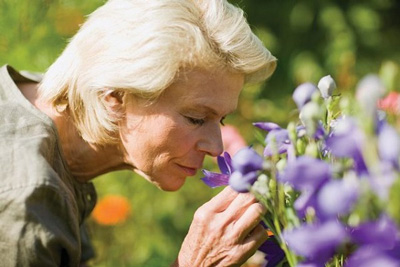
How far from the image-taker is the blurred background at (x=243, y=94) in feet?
10.6

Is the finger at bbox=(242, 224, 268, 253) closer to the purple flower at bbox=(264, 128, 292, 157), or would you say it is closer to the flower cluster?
the purple flower at bbox=(264, 128, 292, 157)

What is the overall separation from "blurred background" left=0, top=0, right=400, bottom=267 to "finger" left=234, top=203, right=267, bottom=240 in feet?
2.96

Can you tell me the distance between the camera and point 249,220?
1.47 metres

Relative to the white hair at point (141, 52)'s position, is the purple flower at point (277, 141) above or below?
above

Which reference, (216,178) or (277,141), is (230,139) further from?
(277,141)

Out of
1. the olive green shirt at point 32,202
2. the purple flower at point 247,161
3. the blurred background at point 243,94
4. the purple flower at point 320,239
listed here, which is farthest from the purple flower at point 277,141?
the blurred background at point 243,94

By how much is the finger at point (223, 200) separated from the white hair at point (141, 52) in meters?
0.39

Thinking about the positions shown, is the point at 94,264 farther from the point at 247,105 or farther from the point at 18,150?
the point at 18,150

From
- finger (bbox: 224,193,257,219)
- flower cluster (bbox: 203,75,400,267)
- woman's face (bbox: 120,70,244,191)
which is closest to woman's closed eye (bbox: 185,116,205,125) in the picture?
woman's face (bbox: 120,70,244,191)

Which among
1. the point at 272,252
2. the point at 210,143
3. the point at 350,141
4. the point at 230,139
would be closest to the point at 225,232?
the point at 272,252

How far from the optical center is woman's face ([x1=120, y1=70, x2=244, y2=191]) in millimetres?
1873

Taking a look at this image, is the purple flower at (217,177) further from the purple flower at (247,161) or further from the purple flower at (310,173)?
the purple flower at (310,173)

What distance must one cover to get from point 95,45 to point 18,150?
0.40 m

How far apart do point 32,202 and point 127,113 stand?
432 millimetres
